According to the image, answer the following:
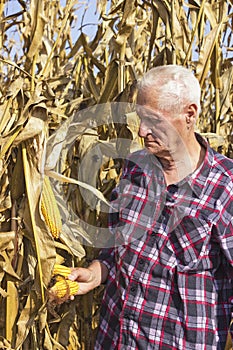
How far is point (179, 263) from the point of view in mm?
1525

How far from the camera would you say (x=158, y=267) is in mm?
1548

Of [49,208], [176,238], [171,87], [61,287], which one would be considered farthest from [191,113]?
[61,287]

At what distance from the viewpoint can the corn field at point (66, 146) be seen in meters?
1.35

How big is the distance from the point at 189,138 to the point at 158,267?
36cm

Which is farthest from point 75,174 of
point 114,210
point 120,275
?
point 120,275

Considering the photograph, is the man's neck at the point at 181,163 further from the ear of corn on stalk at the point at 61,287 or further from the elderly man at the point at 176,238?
the ear of corn on stalk at the point at 61,287

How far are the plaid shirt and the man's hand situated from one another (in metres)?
0.07

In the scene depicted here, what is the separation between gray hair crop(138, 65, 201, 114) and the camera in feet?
4.80

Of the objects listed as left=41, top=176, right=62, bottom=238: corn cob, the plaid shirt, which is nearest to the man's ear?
the plaid shirt

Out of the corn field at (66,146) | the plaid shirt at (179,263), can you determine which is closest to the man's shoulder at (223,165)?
the plaid shirt at (179,263)

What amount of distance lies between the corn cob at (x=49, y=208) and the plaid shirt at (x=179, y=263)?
0.28m

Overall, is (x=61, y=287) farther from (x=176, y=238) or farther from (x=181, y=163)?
(x=181, y=163)

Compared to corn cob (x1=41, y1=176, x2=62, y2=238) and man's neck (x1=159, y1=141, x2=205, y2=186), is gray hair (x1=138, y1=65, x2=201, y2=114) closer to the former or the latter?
man's neck (x1=159, y1=141, x2=205, y2=186)

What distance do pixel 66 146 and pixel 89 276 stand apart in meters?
0.47
